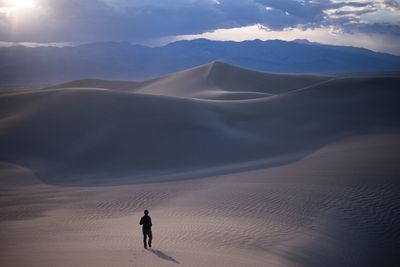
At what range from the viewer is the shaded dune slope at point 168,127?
2062 cm

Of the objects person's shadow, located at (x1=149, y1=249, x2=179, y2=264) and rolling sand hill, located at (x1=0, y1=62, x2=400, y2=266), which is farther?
rolling sand hill, located at (x1=0, y1=62, x2=400, y2=266)

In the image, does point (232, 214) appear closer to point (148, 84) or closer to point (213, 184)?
point (213, 184)

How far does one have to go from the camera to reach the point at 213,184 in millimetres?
15234

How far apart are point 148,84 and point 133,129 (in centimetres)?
4404

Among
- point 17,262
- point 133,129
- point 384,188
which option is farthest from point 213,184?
point 133,129

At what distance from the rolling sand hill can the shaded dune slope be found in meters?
0.12

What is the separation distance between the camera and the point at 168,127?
24.9 m

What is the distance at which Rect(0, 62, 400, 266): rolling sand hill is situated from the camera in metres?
9.22

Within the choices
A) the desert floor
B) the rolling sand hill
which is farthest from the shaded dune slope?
the desert floor

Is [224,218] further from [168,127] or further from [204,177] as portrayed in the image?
[168,127]

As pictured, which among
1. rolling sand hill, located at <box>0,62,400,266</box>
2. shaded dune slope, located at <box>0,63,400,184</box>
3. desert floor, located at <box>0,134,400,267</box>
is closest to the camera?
desert floor, located at <box>0,134,400,267</box>

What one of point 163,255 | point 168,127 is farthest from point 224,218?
point 168,127

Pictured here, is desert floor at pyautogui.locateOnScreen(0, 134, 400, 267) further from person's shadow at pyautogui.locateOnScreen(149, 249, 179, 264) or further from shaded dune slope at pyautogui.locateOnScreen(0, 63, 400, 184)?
shaded dune slope at pyautogui.locateOnScreen(0, 63, 400, 184)

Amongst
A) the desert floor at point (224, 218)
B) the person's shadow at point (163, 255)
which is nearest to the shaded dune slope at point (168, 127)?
the desert floor at point (224, 218)
